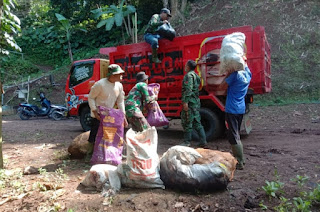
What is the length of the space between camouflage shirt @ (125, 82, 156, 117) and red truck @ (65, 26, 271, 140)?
1.74 metres

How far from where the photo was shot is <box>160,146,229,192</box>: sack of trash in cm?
292

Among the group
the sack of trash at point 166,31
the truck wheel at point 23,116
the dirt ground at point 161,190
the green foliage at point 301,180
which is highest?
the sack of trash at point 166,31

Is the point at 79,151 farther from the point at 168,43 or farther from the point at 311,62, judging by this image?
the point at 311,62

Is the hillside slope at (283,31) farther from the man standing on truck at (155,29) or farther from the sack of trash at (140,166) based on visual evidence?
the sack of trash at (140,166)

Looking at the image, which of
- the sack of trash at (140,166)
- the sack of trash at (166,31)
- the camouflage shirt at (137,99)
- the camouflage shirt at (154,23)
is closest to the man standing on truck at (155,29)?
the camouflage shirt at (154,23)

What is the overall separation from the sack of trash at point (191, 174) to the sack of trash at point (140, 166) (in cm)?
12

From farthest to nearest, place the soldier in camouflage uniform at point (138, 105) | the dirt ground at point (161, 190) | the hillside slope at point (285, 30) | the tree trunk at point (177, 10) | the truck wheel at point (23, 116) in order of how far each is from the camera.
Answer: the tree trunk at point (177, 10)
the truck wheel at point (23, 116)
the hillside slope at point (285, 30)
the soldier in camouflage uniform at point (138, 105)
the dirt ground at point (161, 190)

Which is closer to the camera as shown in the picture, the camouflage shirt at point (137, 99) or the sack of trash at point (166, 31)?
the camouflage shirt at point (137, 99)

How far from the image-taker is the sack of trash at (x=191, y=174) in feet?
9.59

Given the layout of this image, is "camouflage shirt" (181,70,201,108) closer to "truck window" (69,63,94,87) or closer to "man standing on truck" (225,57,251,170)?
"man standing on truck" (225,57,251,170)

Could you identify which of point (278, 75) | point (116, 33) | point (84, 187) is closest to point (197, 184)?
Answer: point (84, 187)

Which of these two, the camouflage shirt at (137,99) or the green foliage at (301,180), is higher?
the camouflage shirt at (137,99)

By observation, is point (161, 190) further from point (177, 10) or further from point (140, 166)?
point (177, 10)

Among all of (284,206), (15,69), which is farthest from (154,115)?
(15,69)
